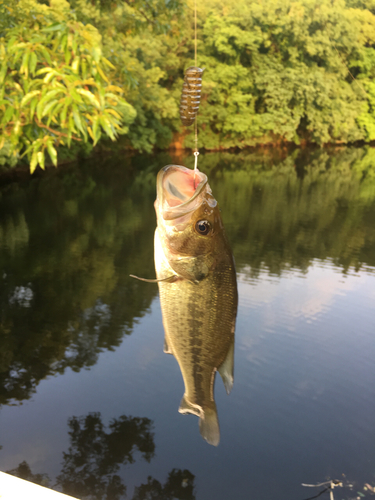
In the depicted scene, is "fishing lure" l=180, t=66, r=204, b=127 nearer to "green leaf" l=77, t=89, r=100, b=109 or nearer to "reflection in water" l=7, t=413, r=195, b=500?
"green leaf" l=77, t=89, r=100, b=109

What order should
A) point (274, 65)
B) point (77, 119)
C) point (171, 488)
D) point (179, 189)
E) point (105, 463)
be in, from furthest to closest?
point (274, 65)
point (105, 463)
point (171, 488)
point (77, 119)
point (179, 189)

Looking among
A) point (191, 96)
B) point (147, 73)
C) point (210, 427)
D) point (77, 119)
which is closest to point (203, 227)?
point (191, 96)

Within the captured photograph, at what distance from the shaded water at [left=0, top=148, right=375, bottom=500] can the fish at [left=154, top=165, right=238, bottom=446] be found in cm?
621

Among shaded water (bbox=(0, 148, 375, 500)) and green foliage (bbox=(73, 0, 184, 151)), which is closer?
shaded water (bbox=(0, 148, 375, 500))

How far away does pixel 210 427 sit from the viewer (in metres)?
2.16

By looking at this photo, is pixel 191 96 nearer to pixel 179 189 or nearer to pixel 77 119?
pixel 179 189

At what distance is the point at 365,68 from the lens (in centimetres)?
5162

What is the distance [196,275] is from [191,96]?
0.74 meters

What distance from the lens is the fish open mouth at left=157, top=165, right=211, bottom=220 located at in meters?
→ 1.93

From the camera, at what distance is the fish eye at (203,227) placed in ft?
6.65

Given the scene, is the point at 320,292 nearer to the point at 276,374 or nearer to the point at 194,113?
the point at 276,374

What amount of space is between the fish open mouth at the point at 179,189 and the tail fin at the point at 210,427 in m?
0.84

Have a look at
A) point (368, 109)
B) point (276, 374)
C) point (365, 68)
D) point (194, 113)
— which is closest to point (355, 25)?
point (365, 68)

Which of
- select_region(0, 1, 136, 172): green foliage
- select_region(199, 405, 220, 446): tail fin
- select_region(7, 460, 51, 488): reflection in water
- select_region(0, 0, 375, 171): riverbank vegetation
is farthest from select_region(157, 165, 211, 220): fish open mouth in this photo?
select_region(0, 0, 375, 171): riverbank vegetation
